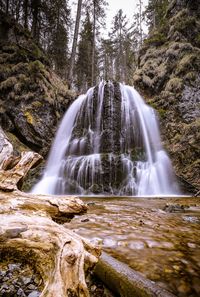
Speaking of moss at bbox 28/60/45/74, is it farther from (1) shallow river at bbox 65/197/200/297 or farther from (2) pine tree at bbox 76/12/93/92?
(2) pine tree at bbox 76/12/93/92

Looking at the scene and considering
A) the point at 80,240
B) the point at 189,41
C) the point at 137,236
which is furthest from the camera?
the point at 189,41

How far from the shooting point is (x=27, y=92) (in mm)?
12844

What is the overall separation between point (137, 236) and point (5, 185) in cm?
181

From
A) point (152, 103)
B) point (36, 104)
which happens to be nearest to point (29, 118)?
point (36, 104)

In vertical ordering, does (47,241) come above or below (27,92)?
below

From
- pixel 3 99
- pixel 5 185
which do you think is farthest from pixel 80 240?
pixel 3 99

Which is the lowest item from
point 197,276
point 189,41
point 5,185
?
point 197,276

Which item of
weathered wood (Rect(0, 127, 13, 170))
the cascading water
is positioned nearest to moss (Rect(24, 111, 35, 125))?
the cascading water

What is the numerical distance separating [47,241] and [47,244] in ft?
0.08

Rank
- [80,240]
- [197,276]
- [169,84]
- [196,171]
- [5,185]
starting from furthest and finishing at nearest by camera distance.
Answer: [169,84] → [196,171] → [5,185] → [197,276] → [80,240]

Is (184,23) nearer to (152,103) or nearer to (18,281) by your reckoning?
(152,103)

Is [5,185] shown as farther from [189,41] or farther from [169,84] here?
[189,41]

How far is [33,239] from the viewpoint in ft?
4.93

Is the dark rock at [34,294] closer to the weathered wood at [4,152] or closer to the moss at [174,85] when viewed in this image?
the weathered wood at [4,152]
